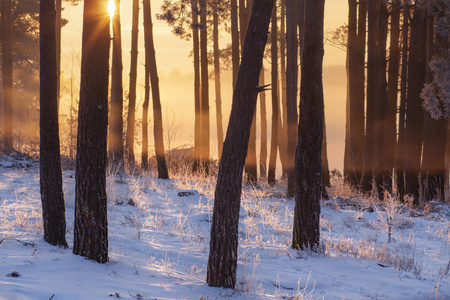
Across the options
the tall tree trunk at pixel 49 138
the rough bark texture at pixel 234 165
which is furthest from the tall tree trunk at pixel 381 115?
the tall tree trunk at pixel 49 138

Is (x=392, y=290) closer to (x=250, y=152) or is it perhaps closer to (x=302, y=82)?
(x=302, y=82)

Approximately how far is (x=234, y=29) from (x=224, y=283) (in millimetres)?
13904

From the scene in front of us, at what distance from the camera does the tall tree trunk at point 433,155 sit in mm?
13570

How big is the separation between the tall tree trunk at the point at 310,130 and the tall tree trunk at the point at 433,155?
7.94 metres

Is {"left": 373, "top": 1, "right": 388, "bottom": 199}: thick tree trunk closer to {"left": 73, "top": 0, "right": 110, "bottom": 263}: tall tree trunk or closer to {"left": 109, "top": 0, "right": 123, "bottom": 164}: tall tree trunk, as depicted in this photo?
{"left": 109, "top": 0, "right": 123, "bottom": 164}: tall tree trunk

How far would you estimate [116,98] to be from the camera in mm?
15672

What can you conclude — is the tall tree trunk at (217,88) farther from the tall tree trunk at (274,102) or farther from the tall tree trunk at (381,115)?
the tall tree trunk at (381,115)

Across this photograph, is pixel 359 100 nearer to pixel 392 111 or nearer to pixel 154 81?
pixel 392 111

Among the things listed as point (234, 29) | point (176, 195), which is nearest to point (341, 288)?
point (176, 195)

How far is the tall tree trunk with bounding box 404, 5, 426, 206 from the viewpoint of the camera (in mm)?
13406

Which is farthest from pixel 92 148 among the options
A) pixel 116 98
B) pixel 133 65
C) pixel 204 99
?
pixel 133 65

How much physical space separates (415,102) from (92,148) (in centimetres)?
1123

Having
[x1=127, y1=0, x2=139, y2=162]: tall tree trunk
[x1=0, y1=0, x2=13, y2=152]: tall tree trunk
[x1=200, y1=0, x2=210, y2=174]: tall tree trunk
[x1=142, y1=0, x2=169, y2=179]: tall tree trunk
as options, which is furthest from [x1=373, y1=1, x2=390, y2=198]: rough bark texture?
[x1=0, y1=0, x2=13, y2=152]: tall tree trunk

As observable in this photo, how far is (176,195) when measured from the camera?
11.4 metres
